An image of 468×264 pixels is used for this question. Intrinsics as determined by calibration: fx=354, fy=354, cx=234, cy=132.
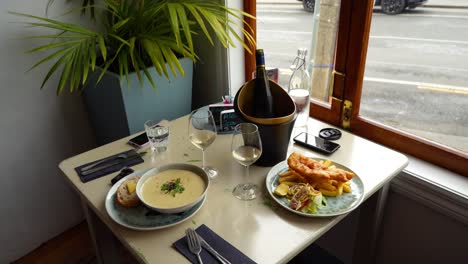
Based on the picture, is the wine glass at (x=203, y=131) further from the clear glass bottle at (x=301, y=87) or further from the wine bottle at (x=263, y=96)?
the clear glass bottle at (x=301, y=87)

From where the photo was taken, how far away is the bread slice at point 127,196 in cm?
92

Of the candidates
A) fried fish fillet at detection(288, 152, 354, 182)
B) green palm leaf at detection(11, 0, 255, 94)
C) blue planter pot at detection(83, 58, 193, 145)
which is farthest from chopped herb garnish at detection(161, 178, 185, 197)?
blue planter pot at detection(83, 58, 193, 145)

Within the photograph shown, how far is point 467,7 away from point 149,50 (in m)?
1.03

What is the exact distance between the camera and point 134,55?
1396 mm

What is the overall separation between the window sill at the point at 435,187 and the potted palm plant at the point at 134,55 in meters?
0.75

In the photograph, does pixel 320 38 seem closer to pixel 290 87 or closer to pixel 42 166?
pixel 290 87

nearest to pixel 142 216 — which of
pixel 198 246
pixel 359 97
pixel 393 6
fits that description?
pixel 198 246

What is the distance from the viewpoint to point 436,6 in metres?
1.11

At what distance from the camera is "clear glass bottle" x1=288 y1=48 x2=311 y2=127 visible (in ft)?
4.36

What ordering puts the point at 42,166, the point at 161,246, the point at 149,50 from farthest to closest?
the point at 42,166
the point at 149,50
the point at 161,246

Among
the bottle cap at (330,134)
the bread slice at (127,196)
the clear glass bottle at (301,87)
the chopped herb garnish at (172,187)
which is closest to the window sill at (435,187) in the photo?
the bottle cap at (330,134)

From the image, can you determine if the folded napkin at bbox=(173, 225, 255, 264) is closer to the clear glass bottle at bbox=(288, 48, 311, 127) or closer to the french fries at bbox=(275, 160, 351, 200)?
the french fries at bbox=(275, 160, 351, 200)

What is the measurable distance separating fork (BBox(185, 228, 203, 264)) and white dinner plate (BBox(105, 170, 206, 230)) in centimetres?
5

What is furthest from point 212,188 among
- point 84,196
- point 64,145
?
point 64,145
